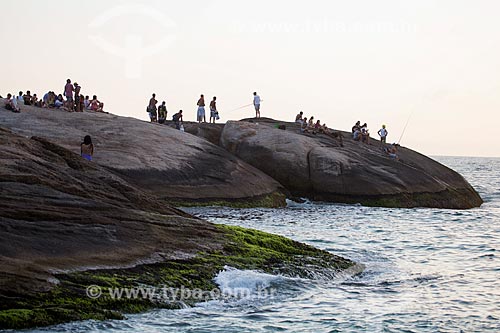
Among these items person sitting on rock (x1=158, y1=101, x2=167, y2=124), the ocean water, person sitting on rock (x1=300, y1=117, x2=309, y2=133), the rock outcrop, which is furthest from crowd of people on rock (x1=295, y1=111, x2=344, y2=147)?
the rock outcrop

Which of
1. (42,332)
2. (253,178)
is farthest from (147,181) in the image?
(42,332)

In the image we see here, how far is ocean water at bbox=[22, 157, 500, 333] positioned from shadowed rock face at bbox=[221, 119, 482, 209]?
368 inches

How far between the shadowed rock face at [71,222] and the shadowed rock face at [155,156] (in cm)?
1169

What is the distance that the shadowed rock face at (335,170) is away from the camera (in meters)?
38.1

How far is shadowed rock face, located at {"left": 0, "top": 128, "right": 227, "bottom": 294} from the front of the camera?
13336 mm

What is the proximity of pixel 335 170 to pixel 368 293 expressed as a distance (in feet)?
72.0

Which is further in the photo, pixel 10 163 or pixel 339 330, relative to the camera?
pixel 10 163

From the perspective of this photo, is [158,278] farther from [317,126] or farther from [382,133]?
[382,133]

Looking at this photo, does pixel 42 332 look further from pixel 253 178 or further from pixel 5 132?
pixel 253 178

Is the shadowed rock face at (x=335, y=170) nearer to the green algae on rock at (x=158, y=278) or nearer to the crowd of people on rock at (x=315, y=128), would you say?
the crowd of people on rock at (x=315, y=128)

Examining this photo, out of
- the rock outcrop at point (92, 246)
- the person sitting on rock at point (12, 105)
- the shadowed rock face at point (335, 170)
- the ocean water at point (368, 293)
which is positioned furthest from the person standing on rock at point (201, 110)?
the rock outcrop at point (92, 246)

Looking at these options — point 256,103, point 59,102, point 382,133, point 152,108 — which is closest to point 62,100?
point 59,102

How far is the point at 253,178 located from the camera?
35594mm

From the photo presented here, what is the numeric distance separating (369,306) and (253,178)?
807 inches
